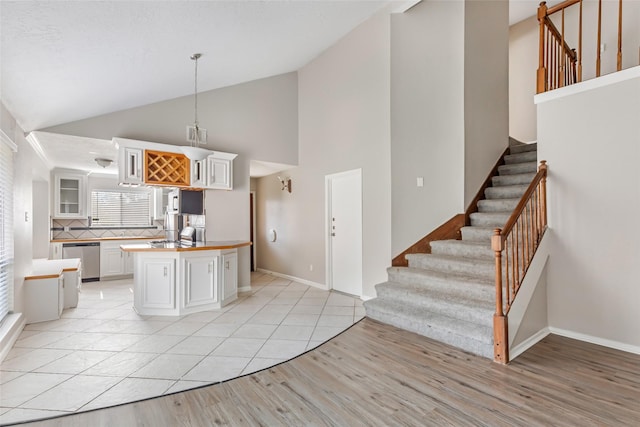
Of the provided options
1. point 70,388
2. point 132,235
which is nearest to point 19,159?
point 70,388

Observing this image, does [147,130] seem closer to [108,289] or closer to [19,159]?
[19,159]

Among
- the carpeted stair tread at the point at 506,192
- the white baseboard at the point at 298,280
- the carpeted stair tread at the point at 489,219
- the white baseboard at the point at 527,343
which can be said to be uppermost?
the carpeted stair tread at the point at 506,192

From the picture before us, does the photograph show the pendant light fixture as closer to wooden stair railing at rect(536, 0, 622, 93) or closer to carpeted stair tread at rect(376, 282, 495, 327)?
carpeted stair tread at rect(376, 282, 495, 327)

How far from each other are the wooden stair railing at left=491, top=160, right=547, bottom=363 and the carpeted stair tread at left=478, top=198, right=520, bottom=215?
2.09 feet

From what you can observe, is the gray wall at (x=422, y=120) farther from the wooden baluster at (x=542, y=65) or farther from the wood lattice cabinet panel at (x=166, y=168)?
the wood lattice cabinet panel at (x=166, y=168)

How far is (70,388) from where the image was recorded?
89.0 inches

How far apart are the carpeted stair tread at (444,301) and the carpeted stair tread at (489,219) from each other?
1.21 meters

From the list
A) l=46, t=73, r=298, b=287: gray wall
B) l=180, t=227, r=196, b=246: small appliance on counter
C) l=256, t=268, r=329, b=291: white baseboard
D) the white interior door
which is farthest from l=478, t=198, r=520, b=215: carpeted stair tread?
l=180, t=227, r=196, b=246: small appliance on counter

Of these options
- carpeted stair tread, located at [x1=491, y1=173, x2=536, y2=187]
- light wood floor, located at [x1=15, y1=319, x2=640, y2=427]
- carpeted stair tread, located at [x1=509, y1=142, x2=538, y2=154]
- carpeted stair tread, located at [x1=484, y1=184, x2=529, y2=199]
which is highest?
carpeted stair tread, located at [x1=509, y1=142, x2=538, y2=154]

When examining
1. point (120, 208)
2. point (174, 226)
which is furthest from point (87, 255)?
point (174, 226)

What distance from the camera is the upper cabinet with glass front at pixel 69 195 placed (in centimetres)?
618

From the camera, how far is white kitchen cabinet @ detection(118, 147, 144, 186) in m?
4.12

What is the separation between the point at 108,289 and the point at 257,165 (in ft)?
11.0

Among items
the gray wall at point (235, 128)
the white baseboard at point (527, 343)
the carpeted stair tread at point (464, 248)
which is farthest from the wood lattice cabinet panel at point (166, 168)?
the white baseboard at point (527, 343)
